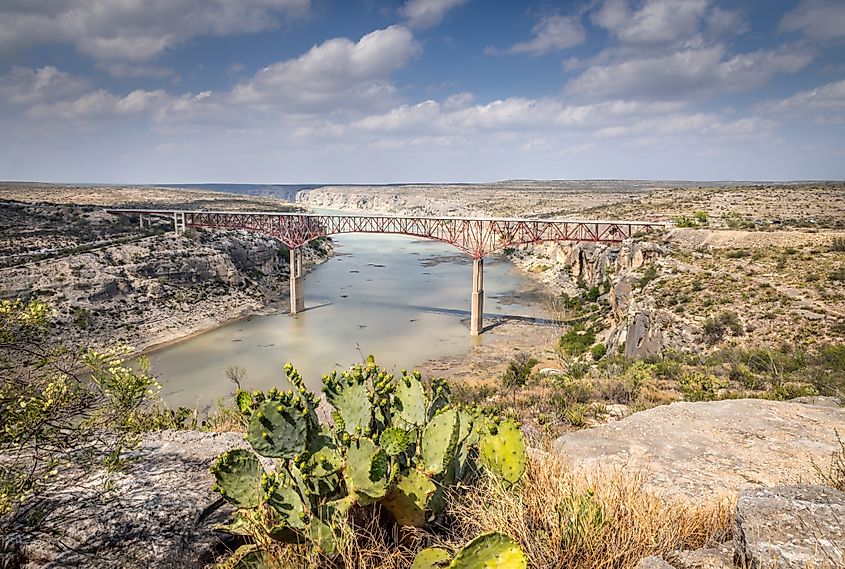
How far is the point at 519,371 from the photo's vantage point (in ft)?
73.1

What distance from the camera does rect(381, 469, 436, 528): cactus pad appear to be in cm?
A: 338

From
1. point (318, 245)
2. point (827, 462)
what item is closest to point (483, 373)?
point (827, 462)

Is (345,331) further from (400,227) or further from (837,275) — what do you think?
(837,275)

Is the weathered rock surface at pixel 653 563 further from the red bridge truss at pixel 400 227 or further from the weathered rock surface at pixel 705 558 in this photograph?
the red bridge truss at pixel 400 227

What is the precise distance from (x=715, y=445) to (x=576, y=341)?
2257 centimetres

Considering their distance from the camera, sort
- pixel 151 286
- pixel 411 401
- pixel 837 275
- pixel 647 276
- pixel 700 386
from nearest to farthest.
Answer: pixel 411 401 < pixel 700 386 < pixel 837 275 < pixel 647 276 < pixel 151 286

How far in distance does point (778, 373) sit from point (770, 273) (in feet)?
39.4

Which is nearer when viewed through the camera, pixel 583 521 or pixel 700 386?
pixel 583 521

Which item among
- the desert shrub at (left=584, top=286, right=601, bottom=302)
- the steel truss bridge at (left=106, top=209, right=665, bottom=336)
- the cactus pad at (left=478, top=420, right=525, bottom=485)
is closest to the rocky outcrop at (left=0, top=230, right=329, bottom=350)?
the steel truss bridge at (left=106, top=209, right=665, bottom=336)

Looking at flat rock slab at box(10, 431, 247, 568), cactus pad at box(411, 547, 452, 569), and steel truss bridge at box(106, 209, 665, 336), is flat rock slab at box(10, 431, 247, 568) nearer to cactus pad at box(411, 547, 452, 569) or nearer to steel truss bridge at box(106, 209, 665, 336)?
cactus pad at box(411, 547, 452, 569)

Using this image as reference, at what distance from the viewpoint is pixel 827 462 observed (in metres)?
6.27

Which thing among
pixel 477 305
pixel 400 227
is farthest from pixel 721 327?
pixel 400 227

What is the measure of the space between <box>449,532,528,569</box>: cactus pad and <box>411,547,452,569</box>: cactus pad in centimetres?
33

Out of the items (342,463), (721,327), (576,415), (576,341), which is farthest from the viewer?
(576,341)
